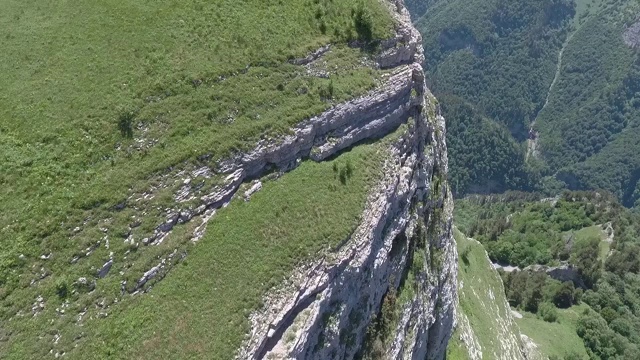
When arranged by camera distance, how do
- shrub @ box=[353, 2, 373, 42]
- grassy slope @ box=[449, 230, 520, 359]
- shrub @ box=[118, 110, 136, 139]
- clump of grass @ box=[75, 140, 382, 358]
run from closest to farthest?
clump of grass @ box=[75, 140, 382, 358], shrub @ box=[118, 110, 136, 139], shrub @ box=[353, 2, 373, 42], grassy slope @ box=[449, 230, 520, 359]

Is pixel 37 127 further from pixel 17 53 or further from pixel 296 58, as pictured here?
pixel 296 58

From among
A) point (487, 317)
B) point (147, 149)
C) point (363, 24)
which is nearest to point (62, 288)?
point (147, 149)

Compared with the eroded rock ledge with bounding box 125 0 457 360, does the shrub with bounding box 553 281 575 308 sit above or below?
below

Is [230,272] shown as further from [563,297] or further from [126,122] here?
[563,297]

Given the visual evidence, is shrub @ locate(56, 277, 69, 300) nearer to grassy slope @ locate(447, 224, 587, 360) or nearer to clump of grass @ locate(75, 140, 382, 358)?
clump of grass @ locate(75, 140, 382, 358)

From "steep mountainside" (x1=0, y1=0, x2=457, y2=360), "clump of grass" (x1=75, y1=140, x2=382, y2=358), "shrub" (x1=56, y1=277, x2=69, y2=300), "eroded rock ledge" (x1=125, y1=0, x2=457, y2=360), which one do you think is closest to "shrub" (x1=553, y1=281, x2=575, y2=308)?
"eroded rock ledge" (x1=125, y1=0, x2=457, y2=360)
